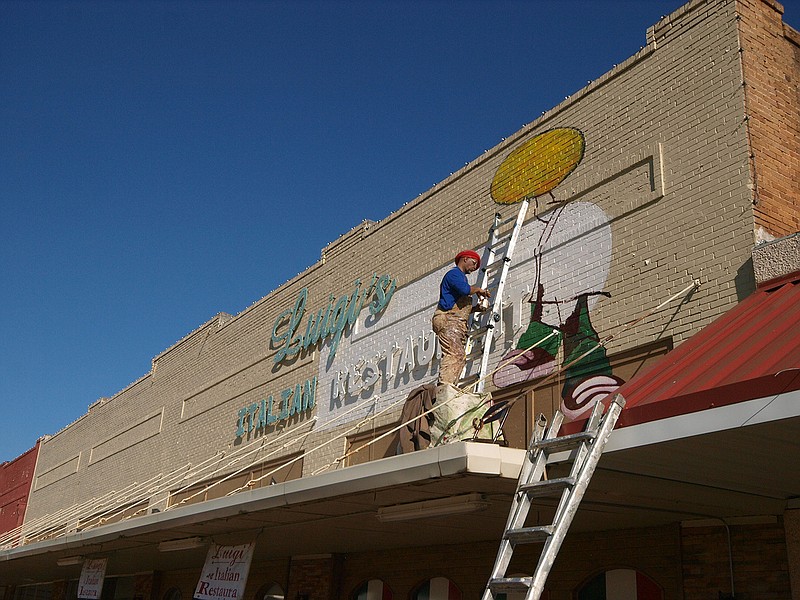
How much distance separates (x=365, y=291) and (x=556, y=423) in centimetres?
977

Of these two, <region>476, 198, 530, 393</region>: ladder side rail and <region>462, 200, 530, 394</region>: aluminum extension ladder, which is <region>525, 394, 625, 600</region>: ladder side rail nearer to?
<region>462, 200, 530, 394</region>: aluminum extension ladder

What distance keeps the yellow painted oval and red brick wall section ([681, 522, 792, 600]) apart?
5274 millimetres

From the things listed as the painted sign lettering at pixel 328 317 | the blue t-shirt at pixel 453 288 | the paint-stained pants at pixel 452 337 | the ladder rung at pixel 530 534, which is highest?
the painted sign lettering at pixel 328 317

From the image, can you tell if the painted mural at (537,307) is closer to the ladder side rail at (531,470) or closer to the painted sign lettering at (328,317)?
the painted sign lettering at (328,317)

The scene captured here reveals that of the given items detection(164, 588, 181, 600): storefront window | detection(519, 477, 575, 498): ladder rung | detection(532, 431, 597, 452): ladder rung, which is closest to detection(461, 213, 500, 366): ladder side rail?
detection(532, 431, 597, 452): ladder rung

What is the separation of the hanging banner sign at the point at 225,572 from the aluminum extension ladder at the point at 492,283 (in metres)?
3.92

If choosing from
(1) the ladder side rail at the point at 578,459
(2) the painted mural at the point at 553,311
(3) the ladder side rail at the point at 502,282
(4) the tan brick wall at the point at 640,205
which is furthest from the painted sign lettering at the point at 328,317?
(1) the ladder side rail at the point at 578,459

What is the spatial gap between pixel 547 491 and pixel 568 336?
5206mm

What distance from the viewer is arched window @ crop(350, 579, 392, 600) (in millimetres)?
13117

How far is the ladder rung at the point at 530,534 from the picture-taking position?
548cm

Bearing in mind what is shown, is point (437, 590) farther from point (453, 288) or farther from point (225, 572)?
point (453, 288)

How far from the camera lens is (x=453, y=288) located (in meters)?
10.5

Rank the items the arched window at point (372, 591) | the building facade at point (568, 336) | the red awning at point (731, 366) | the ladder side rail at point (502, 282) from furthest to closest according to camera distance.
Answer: the arched window at point (372, 591) < the ladder side rail at point (502, 282) < the building facade at point (568, 336) < the red awning at point (731, 366)

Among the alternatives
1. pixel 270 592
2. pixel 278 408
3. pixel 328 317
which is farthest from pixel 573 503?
pixel 278 408
